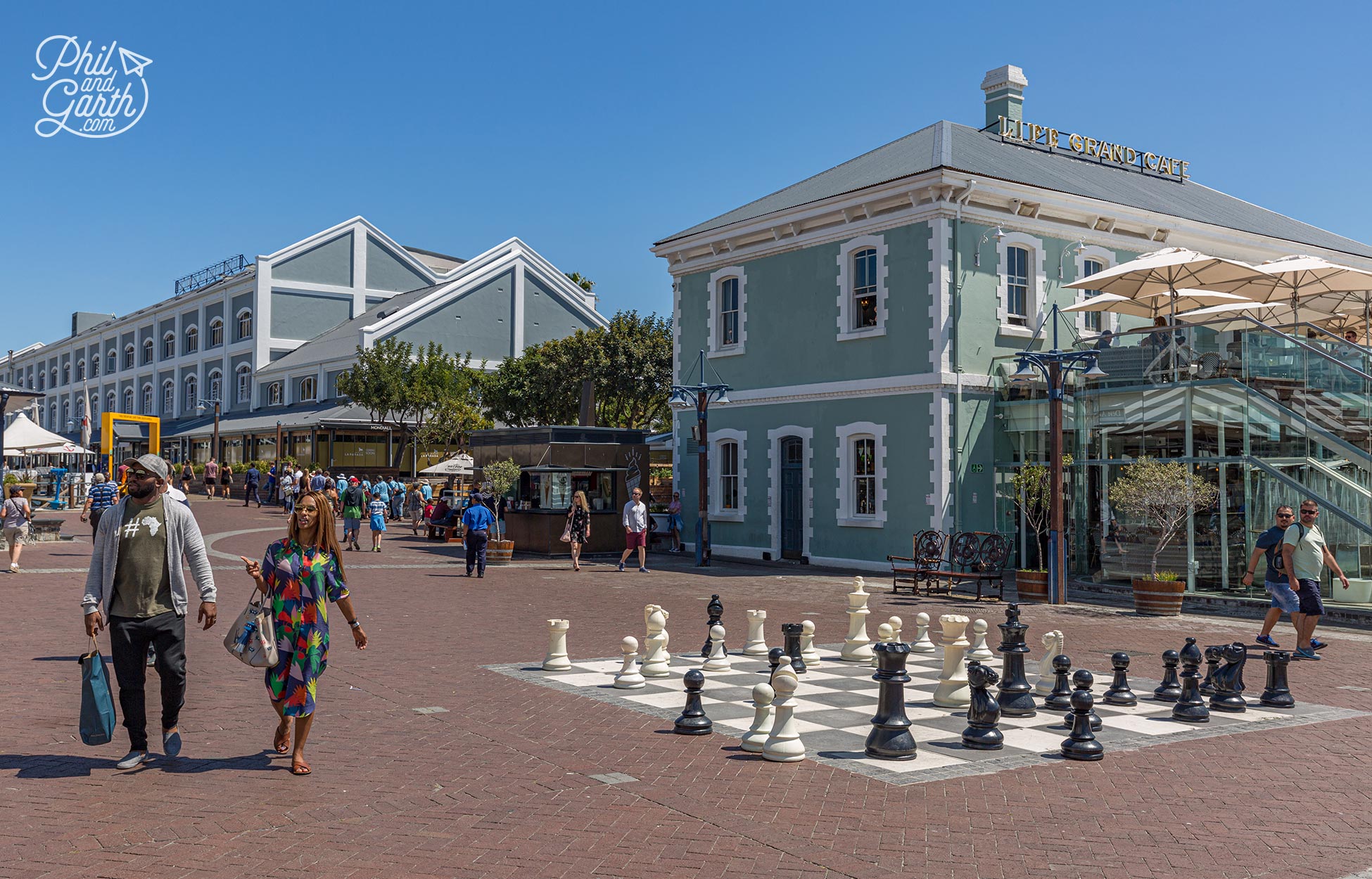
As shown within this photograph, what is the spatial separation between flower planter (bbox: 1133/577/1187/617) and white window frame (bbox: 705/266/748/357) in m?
12.5

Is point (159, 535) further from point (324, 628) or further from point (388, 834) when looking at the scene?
point (388, 834)

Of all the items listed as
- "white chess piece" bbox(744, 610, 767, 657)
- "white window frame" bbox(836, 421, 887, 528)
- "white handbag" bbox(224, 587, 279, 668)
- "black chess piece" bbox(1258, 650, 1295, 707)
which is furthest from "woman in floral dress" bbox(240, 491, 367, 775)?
"white window frame" bbox(836, 421, 887, 528)

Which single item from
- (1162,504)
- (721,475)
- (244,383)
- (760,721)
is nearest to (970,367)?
(1162,504)

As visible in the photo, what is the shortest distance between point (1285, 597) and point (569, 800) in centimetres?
975

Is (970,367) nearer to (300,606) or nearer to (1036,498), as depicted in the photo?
(1036,498)

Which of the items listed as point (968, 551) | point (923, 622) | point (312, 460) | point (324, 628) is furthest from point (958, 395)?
point (312, 460)

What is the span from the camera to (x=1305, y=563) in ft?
41.9

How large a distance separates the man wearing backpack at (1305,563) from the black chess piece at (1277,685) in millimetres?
3416

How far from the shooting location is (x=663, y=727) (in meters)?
8.51

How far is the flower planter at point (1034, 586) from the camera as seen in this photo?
18953mm

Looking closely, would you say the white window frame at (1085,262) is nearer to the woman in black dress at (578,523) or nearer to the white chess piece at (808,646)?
the woman in black dress at (578,523)

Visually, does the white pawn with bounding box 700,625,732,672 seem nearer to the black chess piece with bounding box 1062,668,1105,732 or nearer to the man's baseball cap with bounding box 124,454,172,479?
the black chess piece with bounding box 1062,668,1105,732

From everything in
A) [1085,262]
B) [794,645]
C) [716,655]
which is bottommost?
[716,655]

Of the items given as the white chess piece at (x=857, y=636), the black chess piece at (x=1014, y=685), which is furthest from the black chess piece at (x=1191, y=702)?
the white chess piece at (x=857, y=636)
